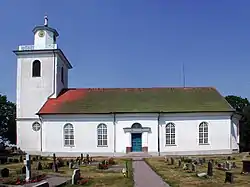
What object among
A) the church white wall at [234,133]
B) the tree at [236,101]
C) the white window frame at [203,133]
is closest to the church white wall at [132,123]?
the white window frame at [203,133]

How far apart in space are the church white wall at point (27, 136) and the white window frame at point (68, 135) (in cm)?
341

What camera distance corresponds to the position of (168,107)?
137 feet

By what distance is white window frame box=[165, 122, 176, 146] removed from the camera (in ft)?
135

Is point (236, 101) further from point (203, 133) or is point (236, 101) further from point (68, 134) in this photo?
point (68, 134)

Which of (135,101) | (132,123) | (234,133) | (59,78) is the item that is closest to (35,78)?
(59,78)

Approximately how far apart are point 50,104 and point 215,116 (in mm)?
18294

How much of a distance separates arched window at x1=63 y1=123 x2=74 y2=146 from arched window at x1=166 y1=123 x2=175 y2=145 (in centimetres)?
1032

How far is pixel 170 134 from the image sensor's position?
4116 centimetres

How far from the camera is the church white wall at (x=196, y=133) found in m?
40.9

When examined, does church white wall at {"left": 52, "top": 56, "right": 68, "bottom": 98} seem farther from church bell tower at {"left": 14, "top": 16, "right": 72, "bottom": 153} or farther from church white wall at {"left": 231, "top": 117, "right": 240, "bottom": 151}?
church white wall at {"left": 231, "top": 117, "right": 240, "bottom": 151}

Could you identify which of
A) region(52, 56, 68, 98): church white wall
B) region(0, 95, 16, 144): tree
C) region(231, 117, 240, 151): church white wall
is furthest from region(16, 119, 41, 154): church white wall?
region(0, 95, 16, 144): tree

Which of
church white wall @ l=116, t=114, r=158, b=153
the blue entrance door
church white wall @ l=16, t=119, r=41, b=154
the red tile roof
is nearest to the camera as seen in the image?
church white wall @ l=116, t=114, r=158, b=153

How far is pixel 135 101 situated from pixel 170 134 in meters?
5.49

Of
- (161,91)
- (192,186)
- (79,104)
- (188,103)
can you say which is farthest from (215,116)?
(192,186)
